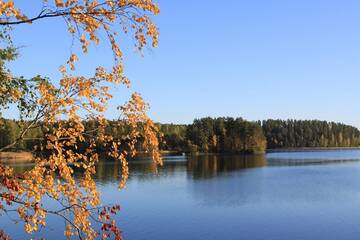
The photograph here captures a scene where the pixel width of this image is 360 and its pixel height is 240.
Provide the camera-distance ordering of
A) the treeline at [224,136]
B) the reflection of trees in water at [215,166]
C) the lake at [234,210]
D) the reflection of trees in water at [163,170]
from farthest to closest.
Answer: the treeline at [224,136] → the reflection of trees in water at [215,166] → the reflection of trees in water at [163,170] → the lake at [234,210]

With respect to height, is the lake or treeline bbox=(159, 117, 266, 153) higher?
treeline bbox=(159, 117, 266, 153)

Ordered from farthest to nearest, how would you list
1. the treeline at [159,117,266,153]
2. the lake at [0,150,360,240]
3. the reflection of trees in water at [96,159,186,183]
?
the treeline at [159,117,266,153]
the reflection of trees in water at [96,159,186,183]
the lake at [0,150,360,240]

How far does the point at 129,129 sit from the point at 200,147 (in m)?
165

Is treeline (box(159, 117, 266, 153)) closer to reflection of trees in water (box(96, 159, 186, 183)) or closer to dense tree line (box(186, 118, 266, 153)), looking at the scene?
dense tree line (box(186, 118, 266, 153))

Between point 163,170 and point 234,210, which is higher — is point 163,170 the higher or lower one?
the higher one

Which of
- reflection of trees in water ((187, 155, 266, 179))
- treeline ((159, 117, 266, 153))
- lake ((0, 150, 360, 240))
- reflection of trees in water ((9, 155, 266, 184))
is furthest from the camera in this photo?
treeline ((159, 117, 266, 153))

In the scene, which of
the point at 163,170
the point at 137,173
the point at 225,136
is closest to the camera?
the point at 137,173

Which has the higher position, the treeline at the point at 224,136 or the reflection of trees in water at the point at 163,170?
the treeline at the point at 224,136

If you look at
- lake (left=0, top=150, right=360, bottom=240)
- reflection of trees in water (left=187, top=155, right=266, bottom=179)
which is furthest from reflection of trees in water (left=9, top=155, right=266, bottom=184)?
lake (left=0, top=150, right=360, bottom=240)

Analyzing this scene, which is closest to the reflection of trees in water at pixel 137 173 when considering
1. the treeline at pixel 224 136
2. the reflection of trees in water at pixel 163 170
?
the reflection of trees in water at pixel 163 170

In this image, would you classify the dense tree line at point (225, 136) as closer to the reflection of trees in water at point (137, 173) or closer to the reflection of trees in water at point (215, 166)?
the reflection of trees in water at point (215, 166)

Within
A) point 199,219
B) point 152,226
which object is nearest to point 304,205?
point 199,219

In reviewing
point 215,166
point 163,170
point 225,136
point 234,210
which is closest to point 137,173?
point 163,170

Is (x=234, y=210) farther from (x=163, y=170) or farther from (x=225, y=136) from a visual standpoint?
(x=225, y=136)
